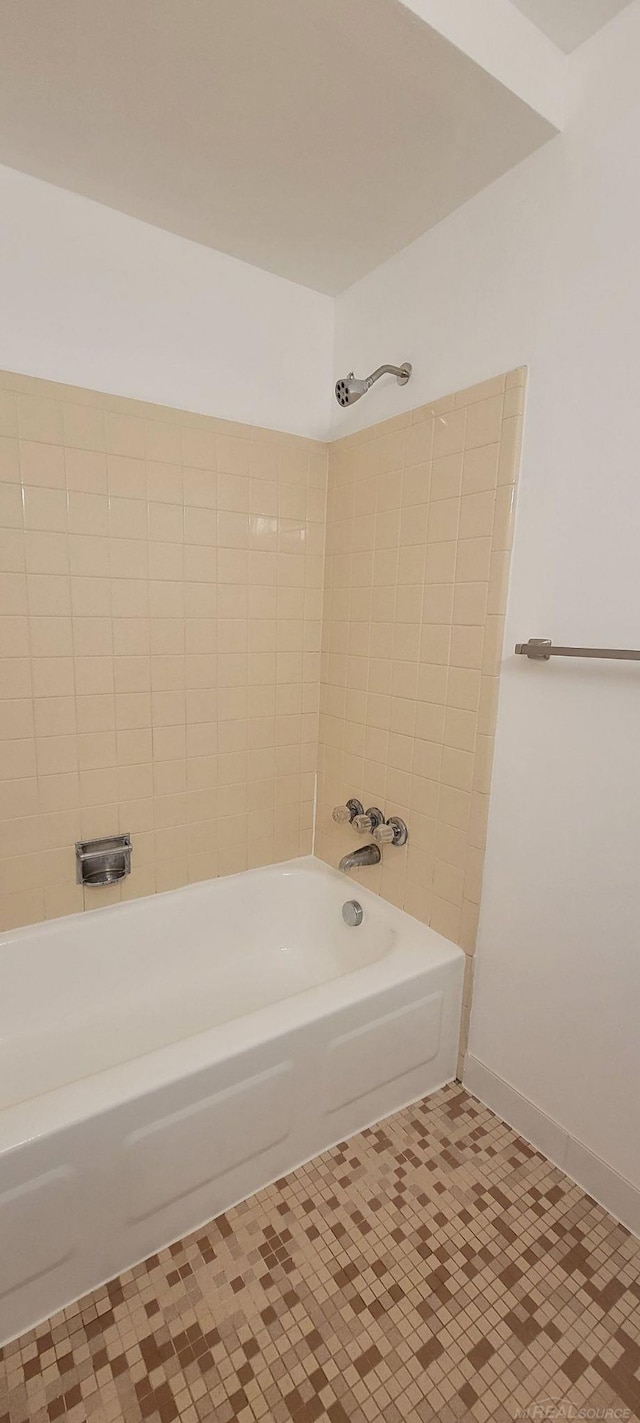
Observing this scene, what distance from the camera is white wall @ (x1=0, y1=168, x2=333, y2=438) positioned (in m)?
1.39

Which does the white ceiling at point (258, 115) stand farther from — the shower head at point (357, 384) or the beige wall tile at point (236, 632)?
the beige wall tile at point (236, 632)

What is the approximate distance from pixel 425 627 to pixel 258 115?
115 centimetres

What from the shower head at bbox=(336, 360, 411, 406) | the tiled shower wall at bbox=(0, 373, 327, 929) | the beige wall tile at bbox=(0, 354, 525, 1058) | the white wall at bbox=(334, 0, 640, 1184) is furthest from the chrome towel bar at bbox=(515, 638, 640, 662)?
the tiled shower wall at bbox=(0, 373, 327, 929)

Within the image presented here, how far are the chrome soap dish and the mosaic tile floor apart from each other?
86 centimetres

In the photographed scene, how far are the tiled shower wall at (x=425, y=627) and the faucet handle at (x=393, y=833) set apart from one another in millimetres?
28

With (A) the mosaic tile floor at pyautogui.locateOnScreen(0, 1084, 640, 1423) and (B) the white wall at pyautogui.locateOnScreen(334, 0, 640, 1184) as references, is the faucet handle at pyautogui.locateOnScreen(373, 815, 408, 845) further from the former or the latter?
(A) the mosaic tile floor at pyautogui.locateOnScreen(0, 1084, 640, 1423)

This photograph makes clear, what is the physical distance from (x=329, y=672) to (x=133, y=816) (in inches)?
31.1

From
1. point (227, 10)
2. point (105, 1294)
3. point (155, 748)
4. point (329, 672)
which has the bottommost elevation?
point (105, 1294)

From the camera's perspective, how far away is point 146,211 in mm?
1484

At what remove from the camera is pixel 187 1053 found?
116 centimetres

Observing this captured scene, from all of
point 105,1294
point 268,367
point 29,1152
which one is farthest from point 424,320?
point 105,1294

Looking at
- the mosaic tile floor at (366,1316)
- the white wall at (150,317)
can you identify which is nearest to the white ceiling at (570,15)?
the white wall at (150,317)

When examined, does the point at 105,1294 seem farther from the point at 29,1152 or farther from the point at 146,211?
the point at 146,211

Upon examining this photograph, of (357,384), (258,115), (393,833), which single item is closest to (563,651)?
(393,833)
